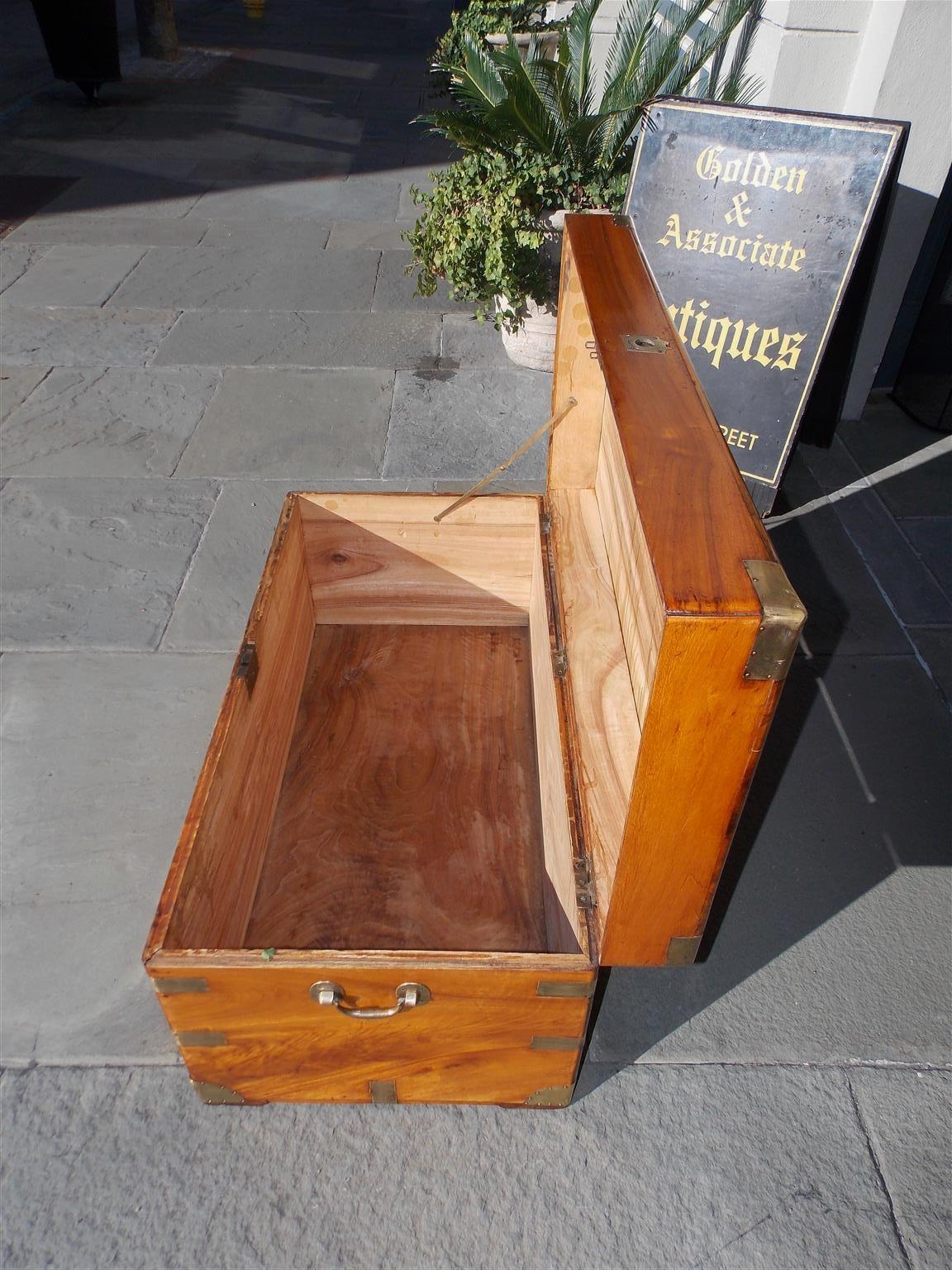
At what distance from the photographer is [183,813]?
250cm

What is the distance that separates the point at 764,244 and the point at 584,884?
2737 mm

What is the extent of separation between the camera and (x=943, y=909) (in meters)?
2.35

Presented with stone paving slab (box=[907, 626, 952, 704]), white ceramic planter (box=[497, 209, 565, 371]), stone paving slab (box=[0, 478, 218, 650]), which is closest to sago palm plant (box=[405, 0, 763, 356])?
white ceramic planter (box=[497, 209, 565, 371])

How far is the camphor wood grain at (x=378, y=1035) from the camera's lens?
1489 mm

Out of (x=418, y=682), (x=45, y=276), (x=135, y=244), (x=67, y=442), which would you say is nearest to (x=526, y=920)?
(x=418, y=682)

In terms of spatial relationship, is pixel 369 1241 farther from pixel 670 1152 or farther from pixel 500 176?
pixel 500 176

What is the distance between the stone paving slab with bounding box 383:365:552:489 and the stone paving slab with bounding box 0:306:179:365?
1615 mm

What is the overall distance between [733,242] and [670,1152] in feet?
10.2

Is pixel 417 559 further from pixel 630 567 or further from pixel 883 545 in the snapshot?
pixel 883 545

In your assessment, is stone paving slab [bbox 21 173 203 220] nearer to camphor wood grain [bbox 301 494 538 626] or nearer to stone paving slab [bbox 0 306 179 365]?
stone paving slab [bbox 0 306 179 365]

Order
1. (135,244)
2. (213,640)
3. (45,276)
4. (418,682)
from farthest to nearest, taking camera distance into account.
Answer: (135,244)
(45,276)
(213,640)
(418,682)

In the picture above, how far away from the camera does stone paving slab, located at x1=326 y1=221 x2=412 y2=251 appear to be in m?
6.65

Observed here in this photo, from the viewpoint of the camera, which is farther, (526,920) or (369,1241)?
(526,920)

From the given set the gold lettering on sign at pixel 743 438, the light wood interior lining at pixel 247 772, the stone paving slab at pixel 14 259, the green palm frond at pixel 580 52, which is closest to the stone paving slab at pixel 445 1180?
the light wood interior lining at pixel 247 772
